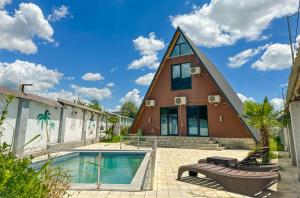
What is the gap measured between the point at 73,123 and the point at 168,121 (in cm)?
841

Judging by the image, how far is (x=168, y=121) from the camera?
19.2 m

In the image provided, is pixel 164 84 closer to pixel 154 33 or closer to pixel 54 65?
pixel 154 33

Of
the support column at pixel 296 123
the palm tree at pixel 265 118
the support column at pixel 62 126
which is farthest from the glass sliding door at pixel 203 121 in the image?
the support column at pixel 296 123

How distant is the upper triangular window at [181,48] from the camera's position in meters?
19.0

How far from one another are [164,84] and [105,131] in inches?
403

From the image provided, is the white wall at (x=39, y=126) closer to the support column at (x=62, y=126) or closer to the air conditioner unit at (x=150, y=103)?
the support column at (x=62, y=126)

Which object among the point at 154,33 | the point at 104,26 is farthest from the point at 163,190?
the point at 104,26

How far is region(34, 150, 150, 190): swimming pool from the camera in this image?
5.39m

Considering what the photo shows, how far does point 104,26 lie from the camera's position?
1596 centimetres

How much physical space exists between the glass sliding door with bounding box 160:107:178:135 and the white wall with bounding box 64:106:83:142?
750 centimetres

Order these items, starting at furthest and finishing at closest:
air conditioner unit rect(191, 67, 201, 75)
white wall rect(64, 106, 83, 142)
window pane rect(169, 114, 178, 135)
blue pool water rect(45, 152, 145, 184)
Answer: window pane rect(169, 114, 178, 135) → air conditioner unit rect(191, 67, 201, 75) → white wall rect(64, 106, 83, 142) → blue pool water rect(45, 152, 145, 184)

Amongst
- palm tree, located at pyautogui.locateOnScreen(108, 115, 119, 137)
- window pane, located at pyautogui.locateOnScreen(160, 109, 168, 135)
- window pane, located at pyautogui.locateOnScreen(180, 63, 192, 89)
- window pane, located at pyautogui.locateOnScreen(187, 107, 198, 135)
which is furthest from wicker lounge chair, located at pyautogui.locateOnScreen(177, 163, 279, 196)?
palm tree, located at pyautogui.locateOnScreen(108, 115, 119, 137)

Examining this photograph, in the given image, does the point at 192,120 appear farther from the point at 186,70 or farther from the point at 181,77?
the point at 186,70

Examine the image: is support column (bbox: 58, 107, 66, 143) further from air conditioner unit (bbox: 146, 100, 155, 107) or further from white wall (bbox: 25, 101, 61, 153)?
air conditioner unit (bbox: 146, 100, 155, 107)
